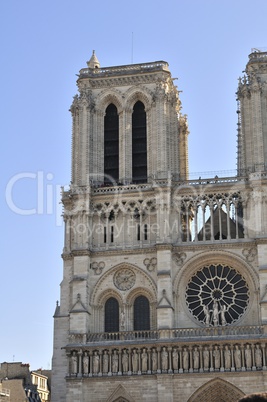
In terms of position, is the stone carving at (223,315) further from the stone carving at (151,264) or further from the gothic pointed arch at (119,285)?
the stone carving at (151,264)

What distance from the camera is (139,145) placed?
122 ft

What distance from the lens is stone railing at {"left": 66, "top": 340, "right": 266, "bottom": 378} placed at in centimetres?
3111

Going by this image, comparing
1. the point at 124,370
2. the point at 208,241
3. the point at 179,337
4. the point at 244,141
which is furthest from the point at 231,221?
the point at 124,370

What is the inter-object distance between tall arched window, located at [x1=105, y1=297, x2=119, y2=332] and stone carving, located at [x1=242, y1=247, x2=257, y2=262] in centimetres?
691

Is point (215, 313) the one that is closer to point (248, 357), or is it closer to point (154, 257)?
point (248, 357)

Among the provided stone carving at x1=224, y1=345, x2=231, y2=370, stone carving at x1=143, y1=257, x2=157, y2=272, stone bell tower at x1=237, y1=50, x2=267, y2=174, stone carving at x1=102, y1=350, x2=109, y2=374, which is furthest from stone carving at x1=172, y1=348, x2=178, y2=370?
stone bell tower at x1=237, y1=50, x2=267, y2=174

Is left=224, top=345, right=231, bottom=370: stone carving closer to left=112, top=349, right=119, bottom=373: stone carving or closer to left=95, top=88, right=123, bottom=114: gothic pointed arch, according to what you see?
left=112, top=349, right=119, bottom=373: stone carving

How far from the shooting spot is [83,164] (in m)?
36.5

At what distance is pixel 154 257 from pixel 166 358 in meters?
5.21

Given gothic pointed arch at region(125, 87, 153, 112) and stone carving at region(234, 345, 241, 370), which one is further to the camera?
gothic pointed arch at region(125, 87, 153, 112)

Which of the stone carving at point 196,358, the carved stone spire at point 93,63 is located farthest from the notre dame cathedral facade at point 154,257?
the carved stone spire at point 93,63

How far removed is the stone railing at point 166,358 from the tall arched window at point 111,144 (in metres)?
9.46

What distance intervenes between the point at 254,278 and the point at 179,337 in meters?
4.67

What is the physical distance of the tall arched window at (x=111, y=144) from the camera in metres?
37.0
